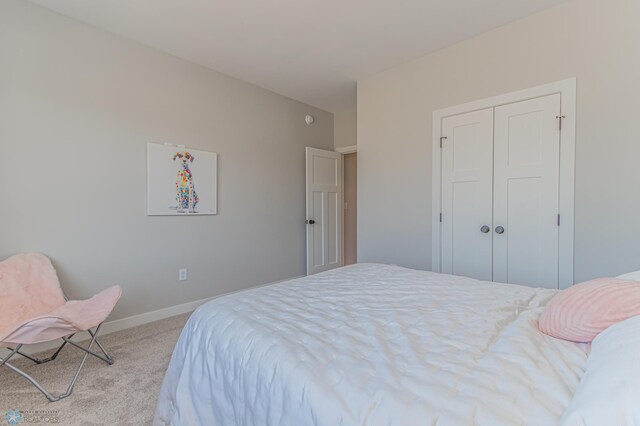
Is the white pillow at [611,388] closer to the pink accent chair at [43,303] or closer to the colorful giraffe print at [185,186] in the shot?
the pink accent chair at [43,303]

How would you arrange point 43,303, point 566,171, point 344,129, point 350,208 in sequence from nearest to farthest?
point 43,303 → point 566,171 → point 344,129 → point 350,208

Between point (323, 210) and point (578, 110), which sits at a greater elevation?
point (578, 110)

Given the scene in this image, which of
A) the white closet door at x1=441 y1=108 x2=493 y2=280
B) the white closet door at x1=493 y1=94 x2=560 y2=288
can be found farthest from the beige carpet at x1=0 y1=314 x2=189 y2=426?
the white closet door at x1=493 y1=94 x2=560 y2=288

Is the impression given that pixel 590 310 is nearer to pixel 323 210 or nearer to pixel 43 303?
pixel 43 303

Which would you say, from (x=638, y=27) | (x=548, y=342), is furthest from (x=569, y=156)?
(x=548, y=342)

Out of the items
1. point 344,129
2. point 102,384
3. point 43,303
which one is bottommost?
point 102,384

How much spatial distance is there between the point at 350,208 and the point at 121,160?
381cm

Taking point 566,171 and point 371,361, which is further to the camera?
point 566,171

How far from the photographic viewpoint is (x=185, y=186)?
10.3ft

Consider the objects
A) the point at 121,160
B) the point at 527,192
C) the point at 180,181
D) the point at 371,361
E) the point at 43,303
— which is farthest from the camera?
the point at 180,181

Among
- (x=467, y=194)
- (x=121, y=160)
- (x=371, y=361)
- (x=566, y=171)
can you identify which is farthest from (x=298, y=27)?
(x=371, y=361)

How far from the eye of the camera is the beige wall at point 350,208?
221 inches

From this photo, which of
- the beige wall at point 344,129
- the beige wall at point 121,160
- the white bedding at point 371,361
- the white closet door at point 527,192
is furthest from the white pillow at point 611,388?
the beige wall at point 344,129

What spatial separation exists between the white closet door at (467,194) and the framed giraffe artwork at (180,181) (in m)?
2.44
